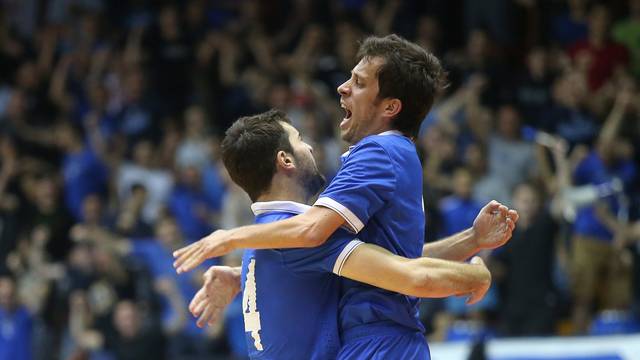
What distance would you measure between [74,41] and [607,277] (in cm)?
1015

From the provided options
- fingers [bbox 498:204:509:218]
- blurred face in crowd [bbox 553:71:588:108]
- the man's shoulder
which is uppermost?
the man's shoulder

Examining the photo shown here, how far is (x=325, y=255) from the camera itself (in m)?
4.77

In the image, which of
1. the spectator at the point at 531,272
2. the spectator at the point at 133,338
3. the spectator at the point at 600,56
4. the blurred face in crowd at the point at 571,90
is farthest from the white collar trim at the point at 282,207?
the spectator at the point at 600,56

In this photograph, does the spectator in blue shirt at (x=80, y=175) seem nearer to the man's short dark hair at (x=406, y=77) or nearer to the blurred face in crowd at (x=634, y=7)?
the blurred face in crowd at (x=634, y=7)

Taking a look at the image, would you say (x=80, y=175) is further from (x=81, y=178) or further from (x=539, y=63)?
(x=539, y=63)

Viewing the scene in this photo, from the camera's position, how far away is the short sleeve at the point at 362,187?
466 cm

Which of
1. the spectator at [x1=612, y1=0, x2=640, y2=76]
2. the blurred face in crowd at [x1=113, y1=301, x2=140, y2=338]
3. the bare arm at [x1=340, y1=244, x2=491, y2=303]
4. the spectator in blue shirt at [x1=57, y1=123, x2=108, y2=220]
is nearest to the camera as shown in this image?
the bare arm at [x1=340, y1=244, x2=491, y2=303]

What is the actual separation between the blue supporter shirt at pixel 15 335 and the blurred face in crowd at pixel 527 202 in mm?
6215

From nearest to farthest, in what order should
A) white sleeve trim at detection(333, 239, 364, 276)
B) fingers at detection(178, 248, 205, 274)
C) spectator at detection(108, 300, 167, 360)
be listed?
fingers at detection(178, 248, 205, 274) < white sleeve trim at detection(333, 239, 364, 276) < spectator at detection(108, 300, 167, 360)

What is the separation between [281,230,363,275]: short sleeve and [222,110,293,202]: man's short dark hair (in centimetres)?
36

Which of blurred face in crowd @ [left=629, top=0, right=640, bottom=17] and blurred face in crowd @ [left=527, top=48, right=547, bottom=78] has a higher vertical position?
blurred face in crowd @ [left=629, top=0, right=640, bottom=17]

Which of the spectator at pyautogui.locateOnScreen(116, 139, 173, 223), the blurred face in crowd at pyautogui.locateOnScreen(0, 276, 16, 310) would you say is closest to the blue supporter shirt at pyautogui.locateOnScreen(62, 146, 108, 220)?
the spectator at pyautogui.locateOnScreen(116, 139, 173, 223)

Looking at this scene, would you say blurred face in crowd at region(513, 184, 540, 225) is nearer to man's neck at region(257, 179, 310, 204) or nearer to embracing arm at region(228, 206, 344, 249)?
man's neck at region(257, 179, 310, 204)

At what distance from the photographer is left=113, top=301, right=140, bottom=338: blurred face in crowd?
13055 millimetres
